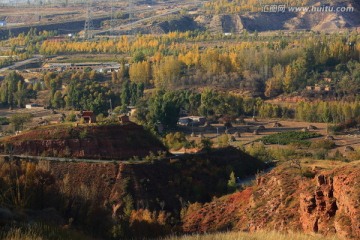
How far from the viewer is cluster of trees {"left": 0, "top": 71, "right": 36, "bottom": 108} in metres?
40.9

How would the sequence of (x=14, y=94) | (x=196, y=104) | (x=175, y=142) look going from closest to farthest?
(x=175, y=142) < (x=196, y=104) < (x=14, y=94)

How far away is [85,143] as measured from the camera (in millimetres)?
20391

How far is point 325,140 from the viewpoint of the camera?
28766mm

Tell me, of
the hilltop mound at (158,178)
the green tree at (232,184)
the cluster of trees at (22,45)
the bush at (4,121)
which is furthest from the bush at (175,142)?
the cluster of trees at (22,45)

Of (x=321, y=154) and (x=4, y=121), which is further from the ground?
(x=321, y=154)

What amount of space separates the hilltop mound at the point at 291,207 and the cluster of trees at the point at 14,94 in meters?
26.0

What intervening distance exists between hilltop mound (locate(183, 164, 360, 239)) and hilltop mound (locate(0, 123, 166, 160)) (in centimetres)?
429

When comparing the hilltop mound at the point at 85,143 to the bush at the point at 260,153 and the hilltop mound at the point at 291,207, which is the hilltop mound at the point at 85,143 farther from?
the hilltop mound at the point at 291,207

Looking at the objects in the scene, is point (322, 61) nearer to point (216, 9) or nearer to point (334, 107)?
point (334, 107)

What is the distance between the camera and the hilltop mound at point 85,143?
2011cm

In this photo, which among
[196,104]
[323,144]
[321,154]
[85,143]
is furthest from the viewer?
[196,104]

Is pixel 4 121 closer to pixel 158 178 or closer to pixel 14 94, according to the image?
pixel 14 94

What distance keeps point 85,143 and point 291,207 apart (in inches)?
321

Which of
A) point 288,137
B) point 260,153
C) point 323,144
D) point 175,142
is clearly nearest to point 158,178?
point 175,142
